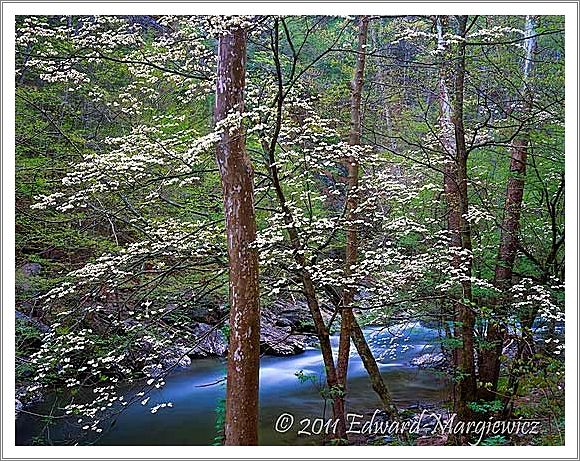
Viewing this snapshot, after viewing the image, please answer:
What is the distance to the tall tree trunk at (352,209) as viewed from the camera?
311 cm

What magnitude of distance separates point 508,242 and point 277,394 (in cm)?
178

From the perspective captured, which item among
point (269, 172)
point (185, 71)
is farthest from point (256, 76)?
point (269, 172)

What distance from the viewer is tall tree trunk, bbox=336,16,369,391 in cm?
311

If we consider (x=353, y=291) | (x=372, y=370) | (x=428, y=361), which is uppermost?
(x=353, y=291)

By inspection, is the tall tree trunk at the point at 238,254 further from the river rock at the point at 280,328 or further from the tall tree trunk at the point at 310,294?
the river rock at the point at 280,328

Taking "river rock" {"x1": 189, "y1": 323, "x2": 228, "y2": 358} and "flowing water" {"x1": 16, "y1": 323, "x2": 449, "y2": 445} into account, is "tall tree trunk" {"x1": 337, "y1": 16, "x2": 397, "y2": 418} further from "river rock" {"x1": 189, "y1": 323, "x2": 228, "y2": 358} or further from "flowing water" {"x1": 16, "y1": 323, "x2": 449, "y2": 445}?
"river rock" {"x1": 189, "y1": 323, "x2": 228, "y2": 358}

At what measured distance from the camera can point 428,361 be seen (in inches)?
141

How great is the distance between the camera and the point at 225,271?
10.0ft

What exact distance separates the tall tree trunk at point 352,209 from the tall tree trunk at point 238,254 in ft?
2.42

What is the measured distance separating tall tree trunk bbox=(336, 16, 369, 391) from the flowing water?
0.26m

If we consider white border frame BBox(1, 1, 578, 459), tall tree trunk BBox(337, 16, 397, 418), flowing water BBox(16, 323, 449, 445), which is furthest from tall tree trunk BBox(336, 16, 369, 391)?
white border frame BBox(1, 1, 578, 459)
